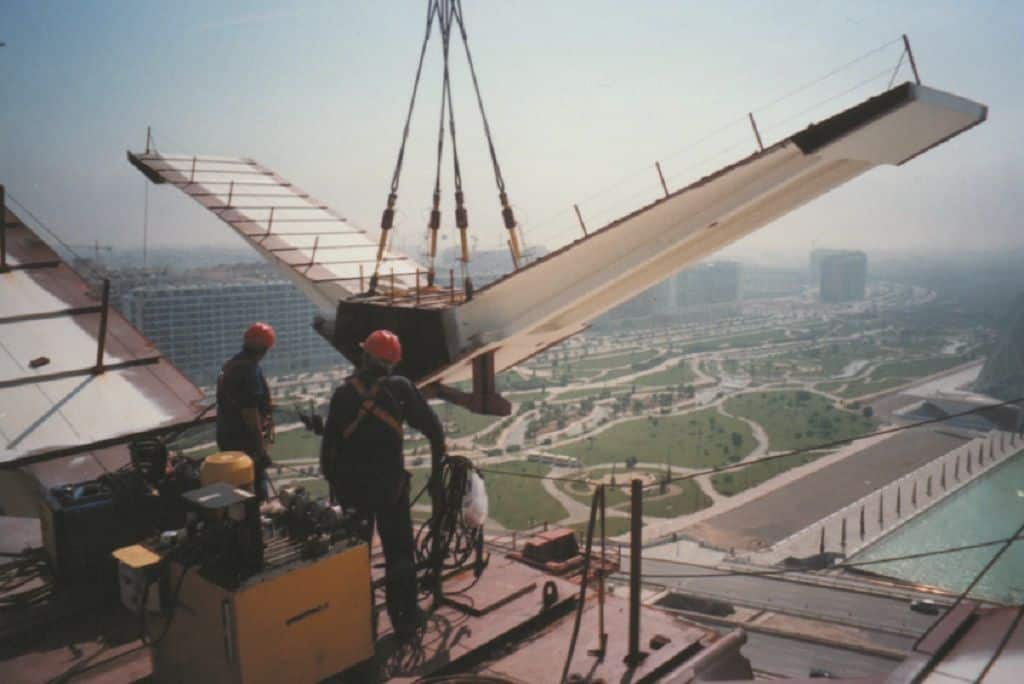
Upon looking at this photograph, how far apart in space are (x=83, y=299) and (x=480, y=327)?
13.5ft

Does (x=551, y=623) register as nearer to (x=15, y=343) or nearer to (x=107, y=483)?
(x=107, y=483)

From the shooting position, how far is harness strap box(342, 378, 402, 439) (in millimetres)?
4453

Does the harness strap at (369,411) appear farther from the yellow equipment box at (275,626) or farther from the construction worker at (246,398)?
the construction worker at (246,398)

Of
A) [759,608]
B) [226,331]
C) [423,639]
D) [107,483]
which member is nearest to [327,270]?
[107,483]

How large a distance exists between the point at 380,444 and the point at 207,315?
54.7m

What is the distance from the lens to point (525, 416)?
239ft

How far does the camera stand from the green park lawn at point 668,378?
282 ft

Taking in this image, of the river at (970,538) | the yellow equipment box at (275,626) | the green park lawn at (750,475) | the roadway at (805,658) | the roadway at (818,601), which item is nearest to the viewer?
the yellow equipment box at (275,626)

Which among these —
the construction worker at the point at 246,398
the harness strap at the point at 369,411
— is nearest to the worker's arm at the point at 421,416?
the harness strap at the point at 369,411

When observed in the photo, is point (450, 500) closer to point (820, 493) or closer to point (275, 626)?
point (275, 626)

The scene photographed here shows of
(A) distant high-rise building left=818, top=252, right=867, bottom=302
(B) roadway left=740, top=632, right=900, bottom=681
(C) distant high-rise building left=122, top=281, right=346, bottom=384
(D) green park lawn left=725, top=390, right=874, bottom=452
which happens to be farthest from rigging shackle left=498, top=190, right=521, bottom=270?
(A) distant high-rise building left=818, top=252, right=867, bottom=302

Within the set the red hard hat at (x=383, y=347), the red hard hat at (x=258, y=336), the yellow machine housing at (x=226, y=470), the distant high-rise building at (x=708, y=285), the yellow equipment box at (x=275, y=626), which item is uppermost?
the distant high-rise building at (x=708, y=285)

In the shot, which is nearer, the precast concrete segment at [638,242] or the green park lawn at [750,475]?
the precast concrete segment at [638,242]

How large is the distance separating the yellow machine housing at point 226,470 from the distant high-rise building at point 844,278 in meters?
164
